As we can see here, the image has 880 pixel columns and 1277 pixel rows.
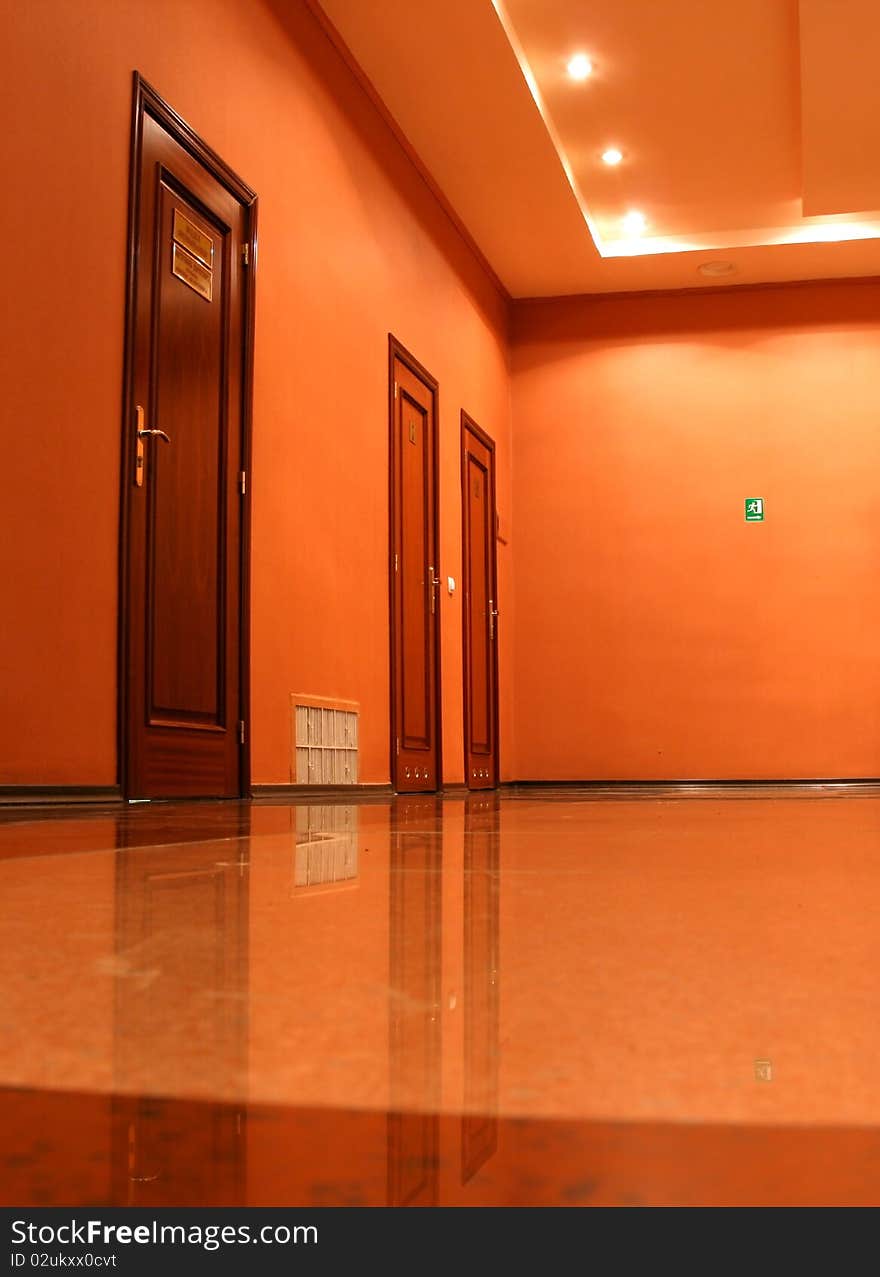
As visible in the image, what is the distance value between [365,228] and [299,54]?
3.36 feet

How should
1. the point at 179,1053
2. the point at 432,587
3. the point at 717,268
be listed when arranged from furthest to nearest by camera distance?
the point at 717,268 → the point at 432,587 → the point at 179,1053

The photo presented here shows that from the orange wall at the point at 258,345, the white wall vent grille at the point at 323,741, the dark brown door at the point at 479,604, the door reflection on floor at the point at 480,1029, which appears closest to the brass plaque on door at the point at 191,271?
the orange wall at the point at 258,345

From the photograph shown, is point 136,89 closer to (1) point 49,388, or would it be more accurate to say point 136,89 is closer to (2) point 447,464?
(1) point 49,388

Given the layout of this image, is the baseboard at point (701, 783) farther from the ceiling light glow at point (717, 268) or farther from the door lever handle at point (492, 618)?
the ceiling light glow at point (717, 268)

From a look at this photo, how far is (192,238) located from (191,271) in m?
0.12

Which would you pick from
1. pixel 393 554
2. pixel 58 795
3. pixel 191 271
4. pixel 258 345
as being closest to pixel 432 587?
pixel 393 554

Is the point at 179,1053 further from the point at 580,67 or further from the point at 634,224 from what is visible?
the point at 634,224

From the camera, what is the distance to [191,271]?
15.6 feet

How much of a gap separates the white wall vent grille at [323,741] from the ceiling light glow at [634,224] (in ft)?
14.8

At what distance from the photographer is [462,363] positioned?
28.3ft

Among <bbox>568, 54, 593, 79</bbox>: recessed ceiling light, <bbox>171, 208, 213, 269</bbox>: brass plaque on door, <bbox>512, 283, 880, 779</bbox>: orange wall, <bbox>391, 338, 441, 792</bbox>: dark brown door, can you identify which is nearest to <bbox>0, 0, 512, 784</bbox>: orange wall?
<bbox>391, 338, 441, 792</bbox>: dark brown door

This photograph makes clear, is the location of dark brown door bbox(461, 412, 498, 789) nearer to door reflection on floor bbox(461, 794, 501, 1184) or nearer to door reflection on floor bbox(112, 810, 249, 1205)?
door reflection on floor bbox(461, 794, 501, 1184)

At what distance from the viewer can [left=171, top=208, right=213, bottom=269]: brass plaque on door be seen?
15.3 ft

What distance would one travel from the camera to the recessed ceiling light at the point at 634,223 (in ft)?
29.1
